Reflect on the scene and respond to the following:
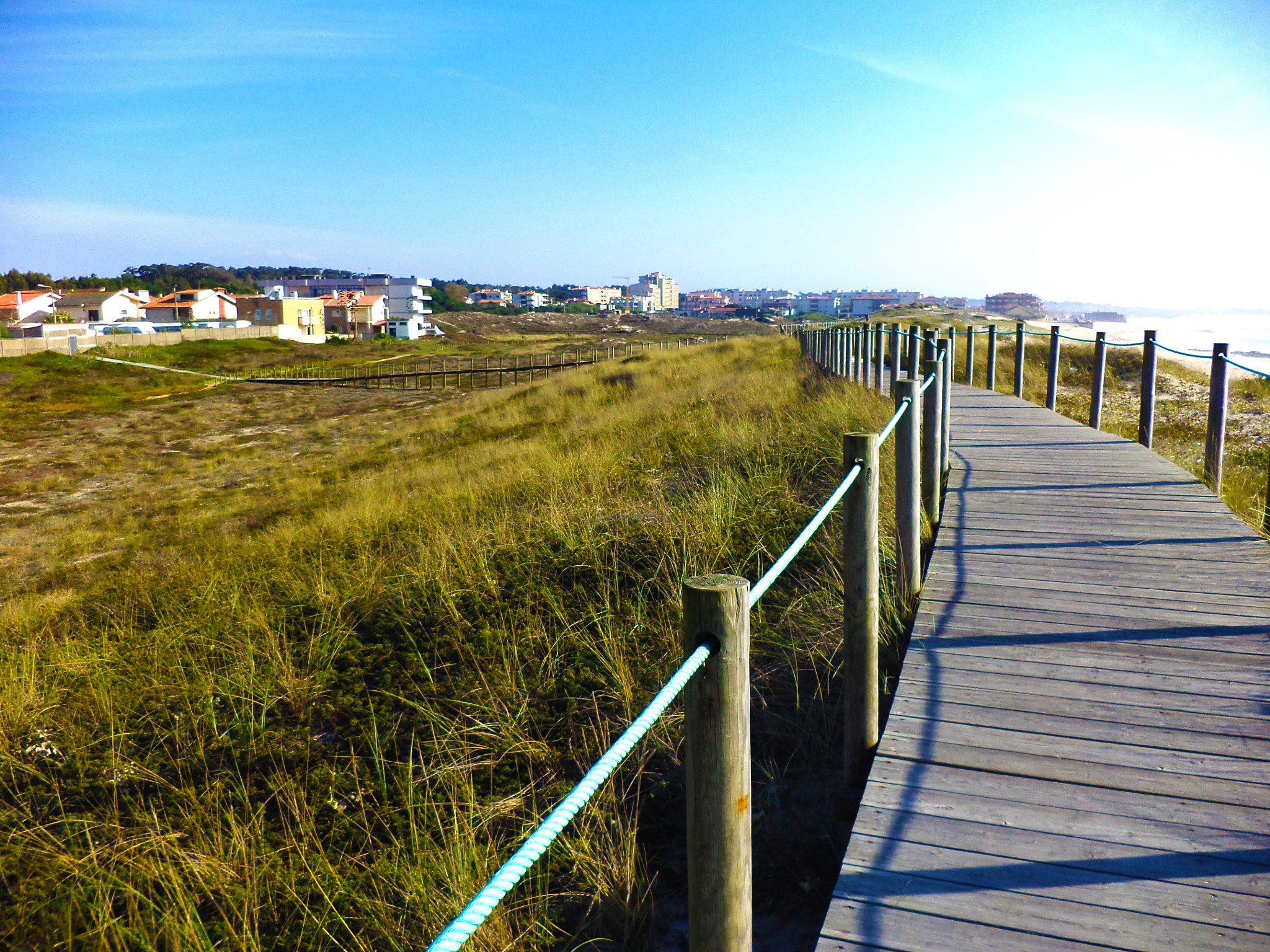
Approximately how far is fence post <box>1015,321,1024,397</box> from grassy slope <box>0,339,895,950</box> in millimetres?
5745

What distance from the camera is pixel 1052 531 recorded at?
5703 mm

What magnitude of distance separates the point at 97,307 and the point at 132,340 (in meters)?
37.9

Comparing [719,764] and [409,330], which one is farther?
[409,330]

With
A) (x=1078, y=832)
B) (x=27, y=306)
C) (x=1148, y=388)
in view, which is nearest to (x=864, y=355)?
A: (x=1148, y=388)

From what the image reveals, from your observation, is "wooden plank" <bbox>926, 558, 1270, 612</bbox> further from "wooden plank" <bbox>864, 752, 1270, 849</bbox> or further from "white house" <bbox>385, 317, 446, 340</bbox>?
"white house" <bbox>385, 317, 446, 340</bbox>

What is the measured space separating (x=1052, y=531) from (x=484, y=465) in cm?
890

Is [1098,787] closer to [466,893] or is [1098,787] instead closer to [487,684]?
[466,893]

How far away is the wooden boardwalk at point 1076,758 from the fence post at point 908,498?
0.18 meters

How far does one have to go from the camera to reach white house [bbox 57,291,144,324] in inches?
3848

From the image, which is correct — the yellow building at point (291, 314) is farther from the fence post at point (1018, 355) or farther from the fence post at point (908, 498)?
the fence post at point (908, 498)

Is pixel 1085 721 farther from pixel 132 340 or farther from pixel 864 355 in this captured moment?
pixel 132 340

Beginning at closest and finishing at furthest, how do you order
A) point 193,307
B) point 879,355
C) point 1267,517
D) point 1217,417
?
point 1267,517
point 1217,417
point 879,355
point 193,307

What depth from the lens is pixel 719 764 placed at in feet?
5.81

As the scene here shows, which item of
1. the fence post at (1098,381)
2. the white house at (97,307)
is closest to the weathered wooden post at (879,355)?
the fence post at (1098,381)
